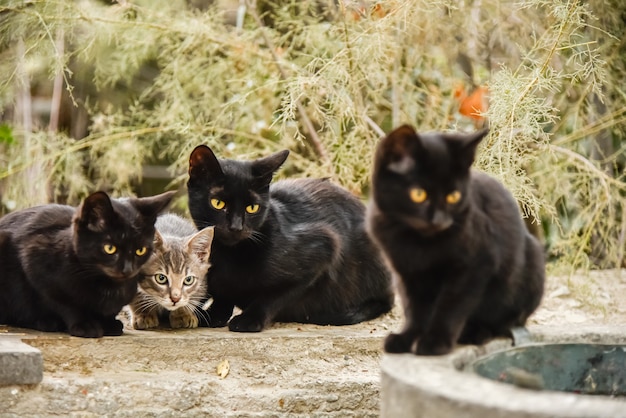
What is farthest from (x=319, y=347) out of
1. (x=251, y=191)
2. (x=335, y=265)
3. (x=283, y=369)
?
(x=251, y=191)

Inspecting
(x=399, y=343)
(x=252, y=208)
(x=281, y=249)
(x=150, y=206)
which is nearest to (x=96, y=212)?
(x=150, y=206)

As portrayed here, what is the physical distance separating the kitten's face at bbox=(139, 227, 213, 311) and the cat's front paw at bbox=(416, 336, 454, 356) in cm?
160

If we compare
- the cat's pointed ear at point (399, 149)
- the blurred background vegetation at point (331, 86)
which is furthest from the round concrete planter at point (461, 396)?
the blurred background vegetation at point (331, 86)

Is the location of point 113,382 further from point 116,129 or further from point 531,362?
point 116,129

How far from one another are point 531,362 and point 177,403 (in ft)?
4.96

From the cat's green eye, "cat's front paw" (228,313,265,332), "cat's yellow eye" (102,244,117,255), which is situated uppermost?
"cat's yellow eye" (102,244,117,255)

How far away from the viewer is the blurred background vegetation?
5.42 metres

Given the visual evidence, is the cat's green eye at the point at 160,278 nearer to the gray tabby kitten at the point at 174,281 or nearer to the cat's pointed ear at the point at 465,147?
the gray tabby kitten at the point at 174,281

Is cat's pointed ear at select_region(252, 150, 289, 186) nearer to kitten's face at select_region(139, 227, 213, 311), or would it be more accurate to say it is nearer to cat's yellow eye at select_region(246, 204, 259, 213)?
cat's yellow eye at select_region(246, 204, 259, 213)

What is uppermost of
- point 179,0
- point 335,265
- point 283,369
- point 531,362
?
point 179,0

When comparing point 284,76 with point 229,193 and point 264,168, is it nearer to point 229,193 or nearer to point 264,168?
point 264,168

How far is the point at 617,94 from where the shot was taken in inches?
252

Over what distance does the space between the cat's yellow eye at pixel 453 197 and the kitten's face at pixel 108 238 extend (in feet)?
5.18

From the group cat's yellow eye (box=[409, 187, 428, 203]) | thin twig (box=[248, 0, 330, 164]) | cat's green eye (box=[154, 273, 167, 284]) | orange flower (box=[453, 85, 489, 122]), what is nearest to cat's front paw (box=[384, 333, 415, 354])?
cat's yellow eye (box=[409, 187, 428, 203])
